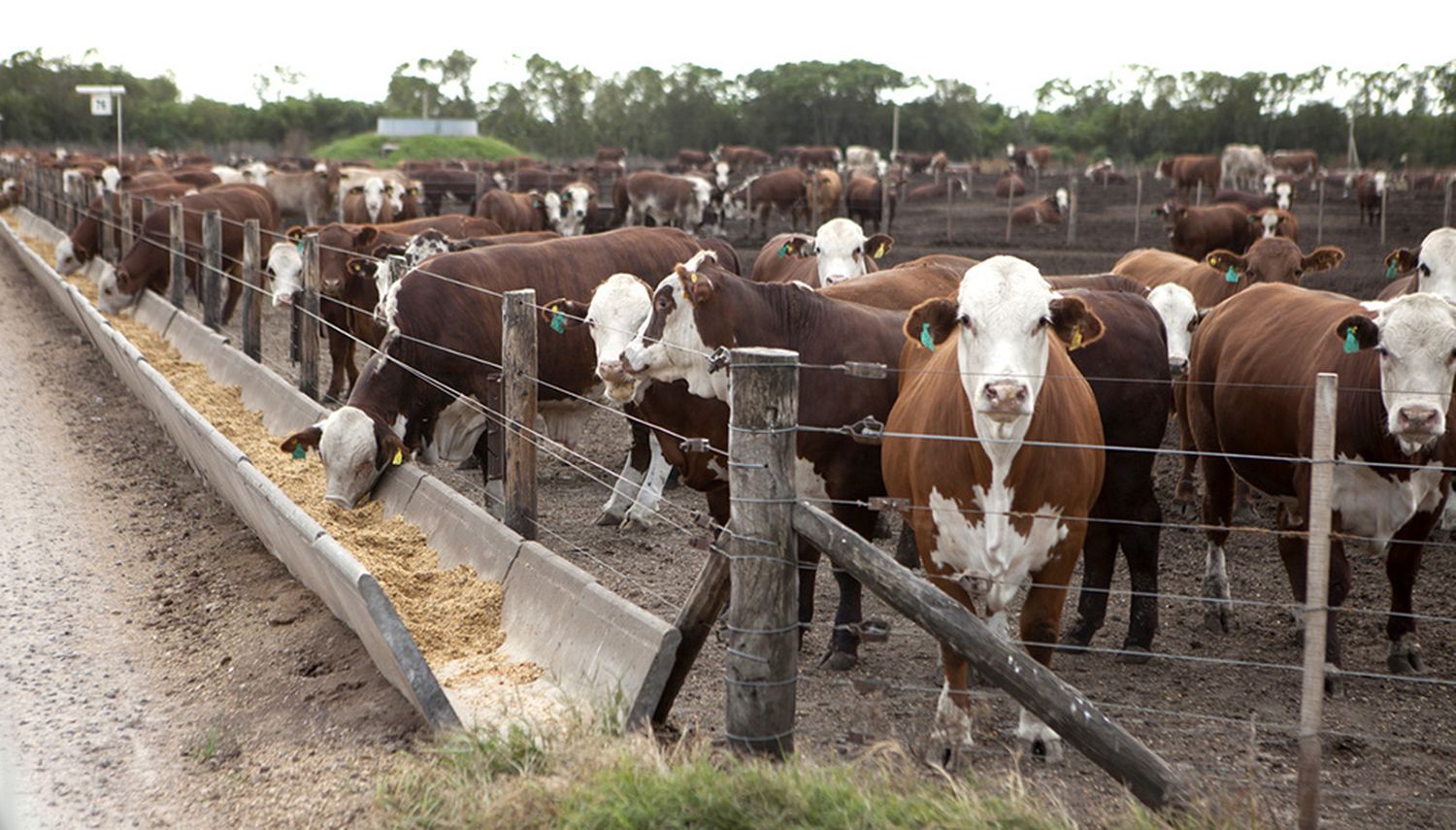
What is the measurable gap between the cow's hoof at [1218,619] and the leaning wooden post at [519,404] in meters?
3.26

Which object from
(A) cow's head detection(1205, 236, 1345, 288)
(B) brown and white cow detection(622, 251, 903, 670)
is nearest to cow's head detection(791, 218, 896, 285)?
(A) cow's head detection(1205, 236, 1345, 288)

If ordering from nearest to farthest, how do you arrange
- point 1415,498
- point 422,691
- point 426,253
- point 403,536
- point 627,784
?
point 627,784 < point 422,691 < point 1415,498 < point 403,536 < point 426,253

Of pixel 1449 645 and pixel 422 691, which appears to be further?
pixel 1449 645

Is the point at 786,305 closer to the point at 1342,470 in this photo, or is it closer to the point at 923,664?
the point at 923,664

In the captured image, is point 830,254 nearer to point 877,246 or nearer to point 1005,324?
point 877,246

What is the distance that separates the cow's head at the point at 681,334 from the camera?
20.8 ft

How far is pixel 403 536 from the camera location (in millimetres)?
7137

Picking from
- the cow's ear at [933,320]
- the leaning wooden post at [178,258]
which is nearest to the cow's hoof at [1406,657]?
the cow's ear at [933,320]

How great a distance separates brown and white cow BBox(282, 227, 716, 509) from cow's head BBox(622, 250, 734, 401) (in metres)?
1.71

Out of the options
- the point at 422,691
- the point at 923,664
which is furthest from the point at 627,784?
the point at 923,664

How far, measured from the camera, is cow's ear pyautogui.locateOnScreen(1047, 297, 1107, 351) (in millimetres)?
4801

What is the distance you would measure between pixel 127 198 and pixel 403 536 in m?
16.3

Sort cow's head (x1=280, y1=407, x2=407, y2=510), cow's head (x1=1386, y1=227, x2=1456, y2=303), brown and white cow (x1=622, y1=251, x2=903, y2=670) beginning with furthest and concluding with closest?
cow's head (x1=1386, y1=227, x2=1456, y2=303) → cow's head (x1=280, y1=407, x2=407, y2=510) → brown and white cow (x1=622, y1=251, x2=903, y2=670)

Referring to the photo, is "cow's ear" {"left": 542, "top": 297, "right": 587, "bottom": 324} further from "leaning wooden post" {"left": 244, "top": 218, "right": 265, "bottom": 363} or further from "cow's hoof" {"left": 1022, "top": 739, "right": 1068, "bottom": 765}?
"leaning wooden post" {"left": 244, "top": 218, "right": 265, "bottom": 363}
